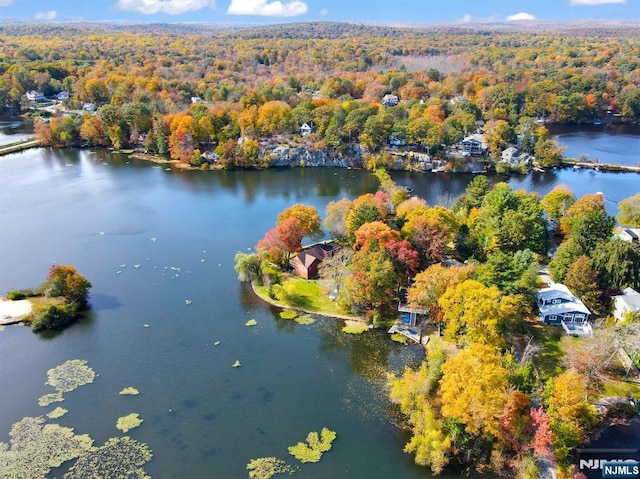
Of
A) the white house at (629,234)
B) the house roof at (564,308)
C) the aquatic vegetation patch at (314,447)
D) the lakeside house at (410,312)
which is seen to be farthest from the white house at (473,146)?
the aquatic vegetation patch at (314,447)

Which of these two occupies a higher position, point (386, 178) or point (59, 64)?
point (59, 64)

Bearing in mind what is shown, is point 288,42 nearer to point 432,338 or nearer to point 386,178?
point 386,178

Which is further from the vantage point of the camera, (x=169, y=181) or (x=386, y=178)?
(x=169, y=181)

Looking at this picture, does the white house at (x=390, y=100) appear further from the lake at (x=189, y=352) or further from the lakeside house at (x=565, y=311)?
the lakeside house at (x=565, y=311)

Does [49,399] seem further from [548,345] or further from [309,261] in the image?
[548,345]

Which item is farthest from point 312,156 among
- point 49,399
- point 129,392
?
point 49,399

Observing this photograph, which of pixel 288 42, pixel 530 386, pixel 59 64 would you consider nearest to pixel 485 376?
pixel 530 386

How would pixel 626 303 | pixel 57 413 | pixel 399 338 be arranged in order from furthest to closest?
pixel 399 338 → pixel 626 303 → pixel 57 413
